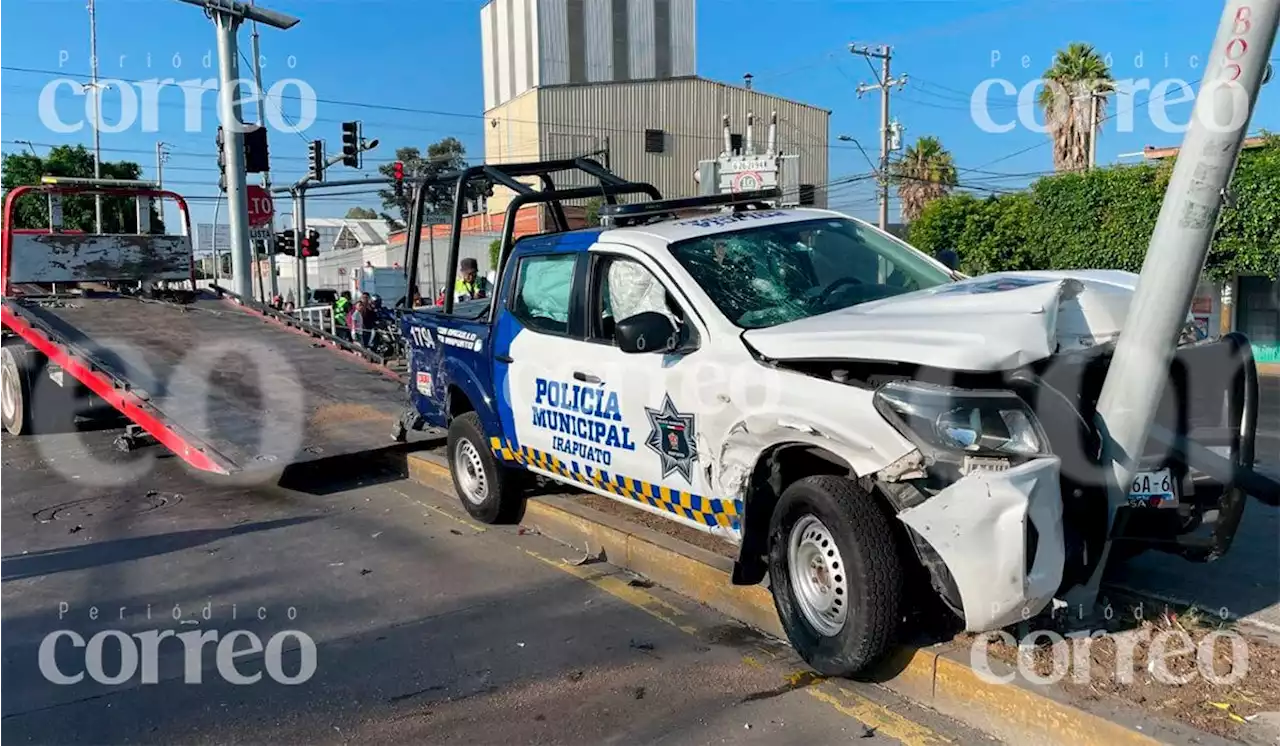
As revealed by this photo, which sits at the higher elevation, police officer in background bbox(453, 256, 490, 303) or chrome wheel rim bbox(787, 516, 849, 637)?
police officer in background bbox(453, 256, 490, 303)

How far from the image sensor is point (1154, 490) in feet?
12.2

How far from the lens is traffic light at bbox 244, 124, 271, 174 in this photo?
19.0 m

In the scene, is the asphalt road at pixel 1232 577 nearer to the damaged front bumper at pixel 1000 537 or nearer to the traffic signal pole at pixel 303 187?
the damaged front bumper at pixel 1000 537

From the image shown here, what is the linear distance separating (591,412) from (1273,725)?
3268 mm

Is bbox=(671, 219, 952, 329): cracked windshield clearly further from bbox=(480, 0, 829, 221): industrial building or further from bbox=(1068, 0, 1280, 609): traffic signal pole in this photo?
bbox=(480, 0, 829, 221): industrial building

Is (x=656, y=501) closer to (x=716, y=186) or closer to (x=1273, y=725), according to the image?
(x=1273, y=725)

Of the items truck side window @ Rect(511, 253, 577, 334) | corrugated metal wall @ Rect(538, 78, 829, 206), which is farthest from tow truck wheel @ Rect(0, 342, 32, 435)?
corrugated metal wall @ Rect(538, 78, 829, 206)

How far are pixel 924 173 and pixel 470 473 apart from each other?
39248 mm

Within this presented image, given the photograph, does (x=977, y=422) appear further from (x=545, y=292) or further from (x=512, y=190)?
(x=512, y=190)

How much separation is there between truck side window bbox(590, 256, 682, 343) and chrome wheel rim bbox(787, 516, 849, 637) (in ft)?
5.25

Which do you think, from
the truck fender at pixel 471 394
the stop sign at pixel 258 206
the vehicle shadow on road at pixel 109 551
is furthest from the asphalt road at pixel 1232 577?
the stop sign at pixel 258 206

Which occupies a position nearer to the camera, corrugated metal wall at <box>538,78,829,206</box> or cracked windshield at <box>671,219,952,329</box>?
cracked windshield at <box>671,219,952,329</box>

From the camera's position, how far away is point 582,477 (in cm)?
556

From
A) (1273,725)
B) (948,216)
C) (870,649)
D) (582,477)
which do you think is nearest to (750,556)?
(870,649)
